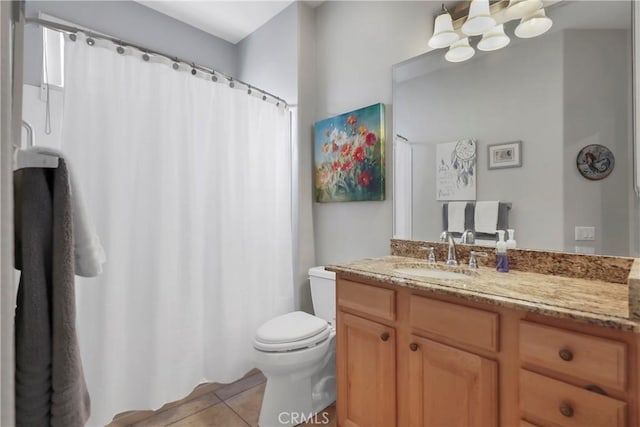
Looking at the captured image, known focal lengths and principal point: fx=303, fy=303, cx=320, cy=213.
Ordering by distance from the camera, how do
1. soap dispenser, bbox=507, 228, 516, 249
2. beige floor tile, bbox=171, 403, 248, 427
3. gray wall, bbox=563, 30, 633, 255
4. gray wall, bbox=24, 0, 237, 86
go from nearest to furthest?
gray wall, bbox=563, 30, 633, 255 → soap dispenser, bbox=507, 228, 516, 249 → beige floor tile, bbox=171, 403, 248, 427 → gray wall, bbox=24, 0, 237, 86

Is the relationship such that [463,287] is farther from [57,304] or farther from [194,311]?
[194,311]

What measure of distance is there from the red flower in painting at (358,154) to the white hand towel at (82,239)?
1621 mm

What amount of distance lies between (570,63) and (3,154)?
5.98ft

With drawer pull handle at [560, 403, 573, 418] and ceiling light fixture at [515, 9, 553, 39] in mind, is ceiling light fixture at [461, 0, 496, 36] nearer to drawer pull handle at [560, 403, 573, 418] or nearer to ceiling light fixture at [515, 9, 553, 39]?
ceiling light fixture at [515, 9, 553, 39]

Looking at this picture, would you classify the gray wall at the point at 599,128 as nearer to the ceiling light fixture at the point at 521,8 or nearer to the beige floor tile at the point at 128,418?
the ceiling light fixture at the point at 521,8

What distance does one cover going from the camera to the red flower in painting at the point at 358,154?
205 cm

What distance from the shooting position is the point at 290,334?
1635mm

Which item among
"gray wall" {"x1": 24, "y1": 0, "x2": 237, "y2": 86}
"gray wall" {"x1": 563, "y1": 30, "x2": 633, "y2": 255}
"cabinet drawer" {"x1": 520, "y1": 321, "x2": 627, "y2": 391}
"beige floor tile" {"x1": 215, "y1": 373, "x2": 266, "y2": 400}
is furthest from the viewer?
"beige floor tile" {"x1": 215, "y1": 373, "x2": 266, "y2": 400}

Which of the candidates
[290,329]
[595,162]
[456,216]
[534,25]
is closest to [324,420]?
[290,329]

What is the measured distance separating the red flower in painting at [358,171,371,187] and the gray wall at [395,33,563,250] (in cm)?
31

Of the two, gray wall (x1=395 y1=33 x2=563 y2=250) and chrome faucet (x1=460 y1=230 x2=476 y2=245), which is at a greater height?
gray wall (x1=395 y1=33 x2=563 y2=250)

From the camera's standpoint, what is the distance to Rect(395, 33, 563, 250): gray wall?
1.33m

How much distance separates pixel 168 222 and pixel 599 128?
2.08 meters

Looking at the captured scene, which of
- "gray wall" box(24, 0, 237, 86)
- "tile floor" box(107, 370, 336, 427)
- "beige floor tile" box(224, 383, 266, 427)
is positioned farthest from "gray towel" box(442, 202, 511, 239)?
"gray wall" box(24, 0, 237, 86)
